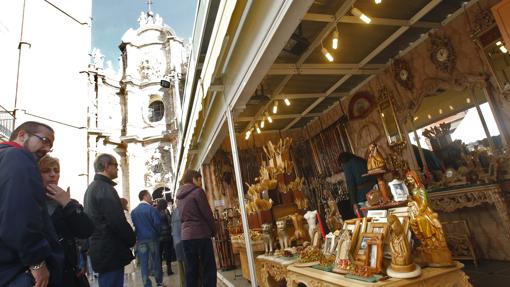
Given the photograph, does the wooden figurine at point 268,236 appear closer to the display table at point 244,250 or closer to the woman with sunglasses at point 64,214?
the display table at point 244,250

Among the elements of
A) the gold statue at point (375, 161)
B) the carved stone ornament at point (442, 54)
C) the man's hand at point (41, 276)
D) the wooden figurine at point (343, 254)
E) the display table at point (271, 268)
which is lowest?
the display table at point (271, 268)

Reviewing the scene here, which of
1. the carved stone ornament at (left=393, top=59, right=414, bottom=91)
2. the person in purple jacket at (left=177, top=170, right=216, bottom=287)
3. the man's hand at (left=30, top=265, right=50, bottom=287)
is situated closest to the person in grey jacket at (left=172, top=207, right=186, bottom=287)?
the person in purple jacket at (left=177, top=170, right=216, bottom=287)

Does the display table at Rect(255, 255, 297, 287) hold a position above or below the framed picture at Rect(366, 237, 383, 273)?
below

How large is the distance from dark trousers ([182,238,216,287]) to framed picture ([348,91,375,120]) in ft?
14.5

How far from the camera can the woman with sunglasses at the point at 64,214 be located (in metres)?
2.09

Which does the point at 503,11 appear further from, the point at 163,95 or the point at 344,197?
the point at 163,95

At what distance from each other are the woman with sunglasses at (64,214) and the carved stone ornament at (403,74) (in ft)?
17.4

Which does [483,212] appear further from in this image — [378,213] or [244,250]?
[244,250]

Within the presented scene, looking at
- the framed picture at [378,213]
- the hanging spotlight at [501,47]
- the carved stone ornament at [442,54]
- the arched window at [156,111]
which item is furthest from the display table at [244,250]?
the arched window at [156,111]

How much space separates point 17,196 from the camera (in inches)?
56.5

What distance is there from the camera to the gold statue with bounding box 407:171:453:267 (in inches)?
73.9

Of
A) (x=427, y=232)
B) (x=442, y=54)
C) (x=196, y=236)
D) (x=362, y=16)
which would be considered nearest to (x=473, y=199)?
(x=442, y=54)

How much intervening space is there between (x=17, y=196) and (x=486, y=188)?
16.1ft

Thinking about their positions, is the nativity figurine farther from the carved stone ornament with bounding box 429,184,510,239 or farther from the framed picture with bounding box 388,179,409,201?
the carved stone ornament with bounding box 429,184,510,239
